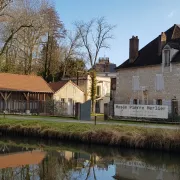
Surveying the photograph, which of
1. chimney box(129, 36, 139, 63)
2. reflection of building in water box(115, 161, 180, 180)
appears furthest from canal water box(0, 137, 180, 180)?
chimney box(129, 36, 139, 63)

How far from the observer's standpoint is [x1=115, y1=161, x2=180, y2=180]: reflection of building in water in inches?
556

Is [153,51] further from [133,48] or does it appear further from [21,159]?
[21,159]

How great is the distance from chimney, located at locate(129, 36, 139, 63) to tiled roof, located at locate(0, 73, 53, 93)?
10.2 m

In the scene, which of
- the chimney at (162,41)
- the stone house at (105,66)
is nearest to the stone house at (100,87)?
the stone house at (105,66)

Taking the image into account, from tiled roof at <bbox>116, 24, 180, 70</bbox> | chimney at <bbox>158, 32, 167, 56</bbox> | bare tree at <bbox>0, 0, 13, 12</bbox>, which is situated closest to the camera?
bare tree at <bbox>0, 0, 13, 12</bbox>

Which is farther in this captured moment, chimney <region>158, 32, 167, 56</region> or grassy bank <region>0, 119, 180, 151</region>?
chimney <region>158, 32, 167, 56</region>

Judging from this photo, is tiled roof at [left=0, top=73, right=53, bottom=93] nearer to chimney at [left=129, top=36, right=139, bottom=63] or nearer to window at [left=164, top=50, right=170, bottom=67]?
chimney at [left=129, top=36, right=139, bottom=63]

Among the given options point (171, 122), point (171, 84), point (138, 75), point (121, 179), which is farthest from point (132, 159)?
point (138, 75)

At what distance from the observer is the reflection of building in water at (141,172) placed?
1411cm

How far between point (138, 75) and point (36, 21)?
12.7 metres

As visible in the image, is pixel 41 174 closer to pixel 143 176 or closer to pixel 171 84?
Answer: pixel 143 176

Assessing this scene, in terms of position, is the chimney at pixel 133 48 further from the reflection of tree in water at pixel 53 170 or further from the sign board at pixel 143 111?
the reflection of tree in water at pixel 53 170

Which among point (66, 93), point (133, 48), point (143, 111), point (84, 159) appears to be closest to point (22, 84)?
point (66, 93)

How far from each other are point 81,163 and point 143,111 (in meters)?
14.1
